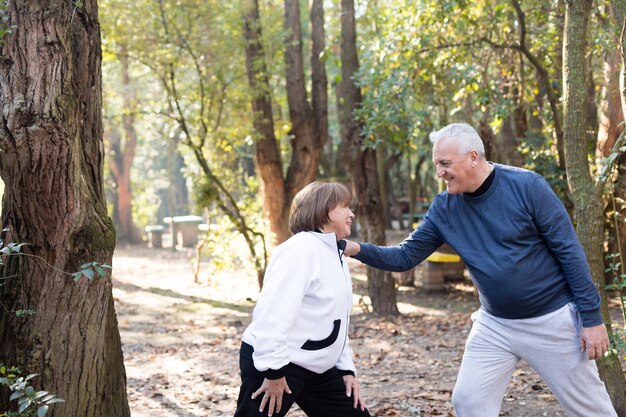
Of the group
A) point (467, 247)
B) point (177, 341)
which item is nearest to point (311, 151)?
point (177, 341)

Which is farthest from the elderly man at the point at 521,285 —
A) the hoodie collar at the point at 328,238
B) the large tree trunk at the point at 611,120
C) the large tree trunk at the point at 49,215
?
the large tree trunk at the point at 611,120

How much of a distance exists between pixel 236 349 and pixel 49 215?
673cm

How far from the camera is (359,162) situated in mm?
12664

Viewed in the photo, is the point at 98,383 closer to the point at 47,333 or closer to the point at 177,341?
the point at 47,333

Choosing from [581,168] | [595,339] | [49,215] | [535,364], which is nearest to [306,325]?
[535,364]

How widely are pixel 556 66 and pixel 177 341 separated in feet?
22.9

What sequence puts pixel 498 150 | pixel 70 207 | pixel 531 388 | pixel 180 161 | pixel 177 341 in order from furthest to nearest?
pixel 180 161 < pixel 498 150 < pixel 177 341 < pixel 531 388 < pixel 70 207

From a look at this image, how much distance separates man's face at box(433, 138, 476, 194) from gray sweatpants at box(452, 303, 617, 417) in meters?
0.76

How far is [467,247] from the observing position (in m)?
4.14

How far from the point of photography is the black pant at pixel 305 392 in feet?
12.3

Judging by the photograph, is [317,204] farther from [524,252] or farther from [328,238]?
[524,252]

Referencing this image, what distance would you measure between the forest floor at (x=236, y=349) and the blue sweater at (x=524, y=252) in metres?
2.61

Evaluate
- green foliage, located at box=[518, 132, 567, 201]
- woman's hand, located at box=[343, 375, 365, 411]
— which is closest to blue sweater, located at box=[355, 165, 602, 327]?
woman's hand, located at box=[343, 375, 365, 411]

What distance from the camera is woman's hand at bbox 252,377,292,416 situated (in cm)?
365
